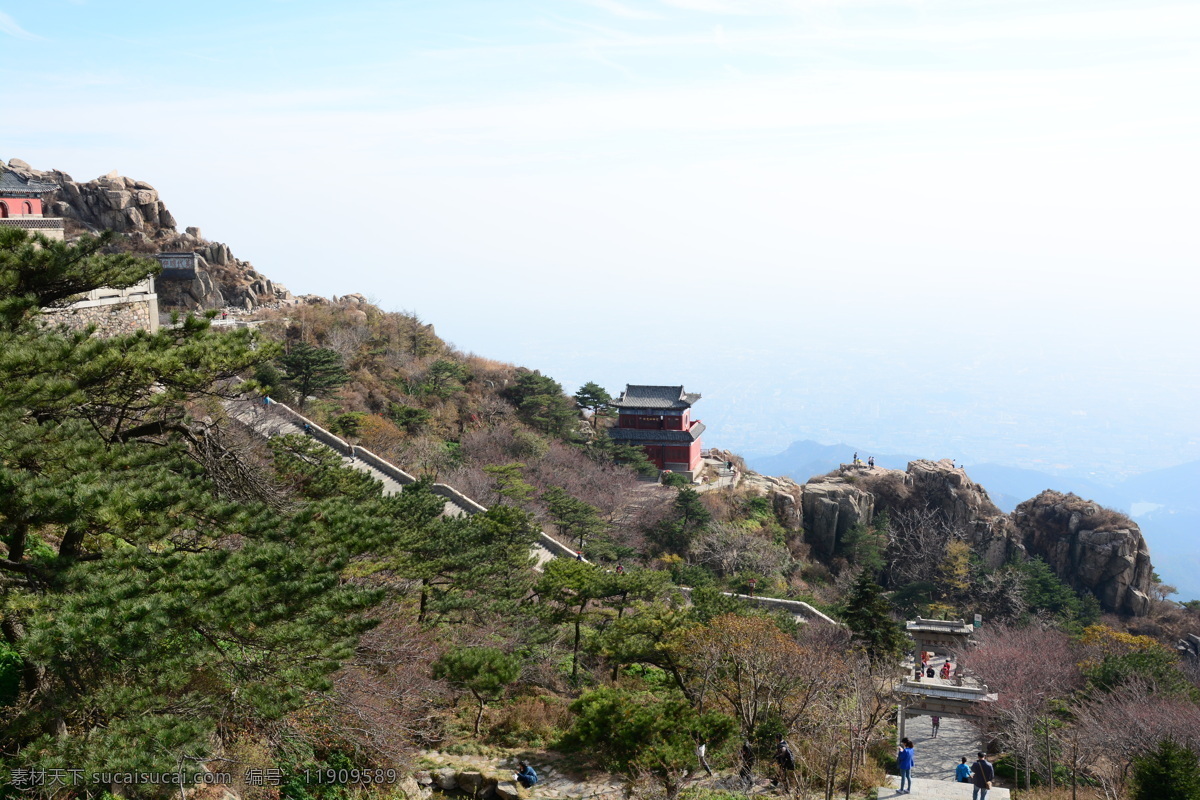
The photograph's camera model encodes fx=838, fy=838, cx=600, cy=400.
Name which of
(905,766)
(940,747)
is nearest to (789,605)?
(940,747)

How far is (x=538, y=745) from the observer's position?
14023 mm

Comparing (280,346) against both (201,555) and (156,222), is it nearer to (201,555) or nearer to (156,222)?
(201,555)

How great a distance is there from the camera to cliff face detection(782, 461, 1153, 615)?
36.2 metres

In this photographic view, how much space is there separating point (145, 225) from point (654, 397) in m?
27.4

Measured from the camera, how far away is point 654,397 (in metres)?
42.5

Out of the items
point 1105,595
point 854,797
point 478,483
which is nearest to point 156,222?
point 478,483

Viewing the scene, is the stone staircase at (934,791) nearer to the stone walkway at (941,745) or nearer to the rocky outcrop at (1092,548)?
the stone walkway at (941,745)

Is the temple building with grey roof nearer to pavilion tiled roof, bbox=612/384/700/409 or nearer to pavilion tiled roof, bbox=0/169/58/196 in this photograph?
pavilion tiled roof, bbox=612/384/700/409

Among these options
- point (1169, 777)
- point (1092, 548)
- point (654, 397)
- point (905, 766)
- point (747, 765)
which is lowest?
point (747, 765)

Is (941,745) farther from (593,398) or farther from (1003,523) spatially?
(593,398)

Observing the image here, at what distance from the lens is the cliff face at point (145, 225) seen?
40781 mm

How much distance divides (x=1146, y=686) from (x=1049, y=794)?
736 cm

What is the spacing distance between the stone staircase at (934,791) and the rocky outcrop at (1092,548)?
2757cm

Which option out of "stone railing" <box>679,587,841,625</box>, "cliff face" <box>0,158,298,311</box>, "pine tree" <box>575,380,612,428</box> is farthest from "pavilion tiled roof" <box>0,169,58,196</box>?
"stone railing" <box>679,587,841,625</box>
